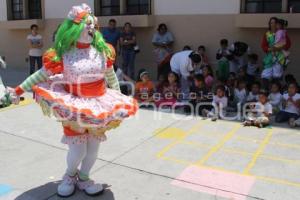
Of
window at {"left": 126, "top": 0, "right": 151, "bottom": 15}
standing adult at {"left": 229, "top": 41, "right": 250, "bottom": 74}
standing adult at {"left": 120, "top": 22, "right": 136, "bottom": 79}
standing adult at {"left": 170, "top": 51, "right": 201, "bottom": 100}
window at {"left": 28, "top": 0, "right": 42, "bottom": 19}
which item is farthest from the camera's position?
window at {"left": 28, "top": 0, "right": 42, "bottom": 19}

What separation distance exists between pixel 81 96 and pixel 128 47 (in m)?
6.23

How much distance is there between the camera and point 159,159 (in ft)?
16.9

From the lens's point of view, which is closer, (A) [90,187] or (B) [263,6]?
(A) [90,187]

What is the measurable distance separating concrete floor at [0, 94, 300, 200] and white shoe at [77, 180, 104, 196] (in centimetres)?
5

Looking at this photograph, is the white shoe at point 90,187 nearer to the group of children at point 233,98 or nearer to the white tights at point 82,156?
the white tights at point 82,156

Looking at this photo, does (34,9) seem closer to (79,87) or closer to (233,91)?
(233,91)

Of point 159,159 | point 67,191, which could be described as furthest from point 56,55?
point 159,159

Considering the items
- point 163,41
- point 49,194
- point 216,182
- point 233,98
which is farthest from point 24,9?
point 216,182

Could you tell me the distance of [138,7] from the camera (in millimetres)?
10484

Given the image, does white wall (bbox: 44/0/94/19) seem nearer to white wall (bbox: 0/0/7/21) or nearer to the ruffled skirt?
white wall (bbox: 0/0/7/21)

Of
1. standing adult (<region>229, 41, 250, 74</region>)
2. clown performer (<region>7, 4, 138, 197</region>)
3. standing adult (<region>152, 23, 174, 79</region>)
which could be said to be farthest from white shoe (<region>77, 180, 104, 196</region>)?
standing adult (<region>152, 23, 174, 79</region>)

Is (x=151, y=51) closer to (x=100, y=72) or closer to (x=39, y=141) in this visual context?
(x=39, y=141)

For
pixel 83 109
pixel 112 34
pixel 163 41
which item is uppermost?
pixel 112 34

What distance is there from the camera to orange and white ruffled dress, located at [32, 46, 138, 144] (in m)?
3.66
